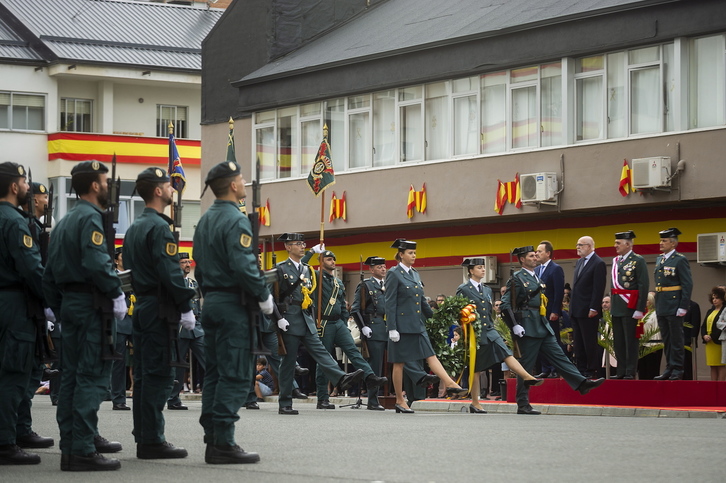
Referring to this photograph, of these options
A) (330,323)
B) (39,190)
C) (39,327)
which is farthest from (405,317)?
(39,327)

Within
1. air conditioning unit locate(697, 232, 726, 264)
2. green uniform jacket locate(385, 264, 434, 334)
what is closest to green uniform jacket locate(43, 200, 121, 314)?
green uniform jacket locate(385, 264, 434, 334)

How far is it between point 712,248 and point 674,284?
25.3 ft

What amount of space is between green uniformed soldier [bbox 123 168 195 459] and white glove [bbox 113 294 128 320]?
543 millimetres

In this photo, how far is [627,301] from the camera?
19250 millimetres

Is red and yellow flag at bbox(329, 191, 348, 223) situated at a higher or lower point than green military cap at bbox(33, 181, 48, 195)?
higher

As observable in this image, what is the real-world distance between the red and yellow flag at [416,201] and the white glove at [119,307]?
23.1m

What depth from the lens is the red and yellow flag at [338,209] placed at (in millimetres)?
35094

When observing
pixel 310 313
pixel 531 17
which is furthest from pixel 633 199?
pixel 310 313

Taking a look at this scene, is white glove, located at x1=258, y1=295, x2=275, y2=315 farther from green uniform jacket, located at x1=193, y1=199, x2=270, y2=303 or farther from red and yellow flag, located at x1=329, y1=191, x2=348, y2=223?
red and yellow flag, located at x1=329, y1=191, x2=348, y2=223

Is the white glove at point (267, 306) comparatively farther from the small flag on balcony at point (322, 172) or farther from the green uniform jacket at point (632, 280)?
the small flag on balcony at point (322, 172)

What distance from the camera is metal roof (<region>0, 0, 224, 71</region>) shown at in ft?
169

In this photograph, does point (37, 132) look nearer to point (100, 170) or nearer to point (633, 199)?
point (633, 199)

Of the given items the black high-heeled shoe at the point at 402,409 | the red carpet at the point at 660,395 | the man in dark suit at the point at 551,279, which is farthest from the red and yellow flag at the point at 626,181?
the black high-heeled shoe at the point at 402,409

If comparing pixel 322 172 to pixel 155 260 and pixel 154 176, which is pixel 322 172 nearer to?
pixel 154 176
